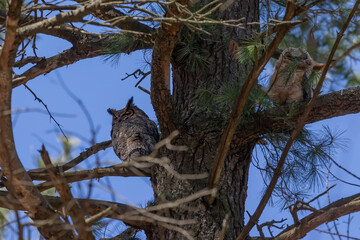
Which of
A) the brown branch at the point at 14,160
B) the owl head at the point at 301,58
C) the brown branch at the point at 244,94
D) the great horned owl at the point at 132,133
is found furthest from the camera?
the great horned owl at the point at 132,133

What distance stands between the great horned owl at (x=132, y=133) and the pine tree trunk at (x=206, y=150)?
0.87m

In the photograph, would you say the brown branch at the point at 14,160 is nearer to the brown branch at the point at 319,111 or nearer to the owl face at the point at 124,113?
the brown branch at the point at 319,111

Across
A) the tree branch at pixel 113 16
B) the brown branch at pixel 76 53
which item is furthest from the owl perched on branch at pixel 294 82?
the brown branch at pixel 76 53

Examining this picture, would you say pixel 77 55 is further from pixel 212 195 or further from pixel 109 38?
pixel 212 195

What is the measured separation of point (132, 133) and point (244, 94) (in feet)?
6.52

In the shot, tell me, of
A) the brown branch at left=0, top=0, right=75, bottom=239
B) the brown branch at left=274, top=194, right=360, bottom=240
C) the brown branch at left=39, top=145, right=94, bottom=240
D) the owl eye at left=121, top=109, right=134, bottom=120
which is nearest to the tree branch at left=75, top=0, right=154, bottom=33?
the brown branch at left=0, top=0, right=75, bottom=239

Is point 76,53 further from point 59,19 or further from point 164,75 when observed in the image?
point 59,19

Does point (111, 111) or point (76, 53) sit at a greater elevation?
point (111, 111)

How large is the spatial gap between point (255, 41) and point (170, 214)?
0.98m

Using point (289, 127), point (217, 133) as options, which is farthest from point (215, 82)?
point (289, 127)

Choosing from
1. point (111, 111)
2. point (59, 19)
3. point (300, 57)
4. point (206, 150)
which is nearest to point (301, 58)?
point (300, 57)

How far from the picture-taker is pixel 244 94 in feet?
6.83

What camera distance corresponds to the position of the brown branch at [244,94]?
76.2 inches

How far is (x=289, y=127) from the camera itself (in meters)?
2.51
